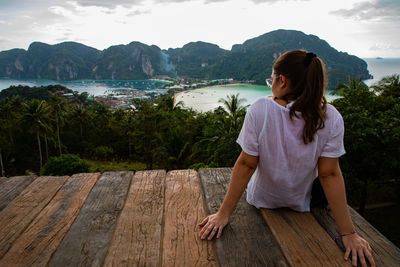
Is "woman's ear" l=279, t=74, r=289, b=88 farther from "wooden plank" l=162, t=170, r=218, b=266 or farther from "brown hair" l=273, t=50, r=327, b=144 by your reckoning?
"wooden plank" l=162, t=170, r=218, b=266

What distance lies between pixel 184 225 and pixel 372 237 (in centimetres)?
83

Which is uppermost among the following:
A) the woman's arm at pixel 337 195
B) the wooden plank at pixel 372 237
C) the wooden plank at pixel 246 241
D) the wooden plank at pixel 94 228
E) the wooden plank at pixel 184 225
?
the woman's arm at pixel 337 195

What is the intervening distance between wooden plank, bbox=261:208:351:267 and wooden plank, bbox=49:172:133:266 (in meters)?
0.74

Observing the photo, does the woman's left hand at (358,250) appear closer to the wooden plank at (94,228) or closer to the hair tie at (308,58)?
the hair tie at (308,58)

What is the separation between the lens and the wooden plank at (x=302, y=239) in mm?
1004

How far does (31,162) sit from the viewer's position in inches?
966

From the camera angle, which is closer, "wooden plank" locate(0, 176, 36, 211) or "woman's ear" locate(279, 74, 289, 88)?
"woman's ear" locate(279, 74, 289, 88)

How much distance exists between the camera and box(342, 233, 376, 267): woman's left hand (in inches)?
38.9

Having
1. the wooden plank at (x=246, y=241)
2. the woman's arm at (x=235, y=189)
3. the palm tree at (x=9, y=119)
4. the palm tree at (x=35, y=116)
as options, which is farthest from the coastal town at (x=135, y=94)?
the woman's arm at (x=235, y=189)

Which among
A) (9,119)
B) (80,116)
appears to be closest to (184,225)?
(9,119)

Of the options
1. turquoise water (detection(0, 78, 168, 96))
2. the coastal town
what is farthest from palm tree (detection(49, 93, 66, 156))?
turquoise water (detection(0, 78, 168, 96))

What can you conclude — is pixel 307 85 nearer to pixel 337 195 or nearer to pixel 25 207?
pixel 337 195

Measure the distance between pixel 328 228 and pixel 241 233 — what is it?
16.0 inches

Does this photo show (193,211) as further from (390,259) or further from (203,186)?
(390,259)
